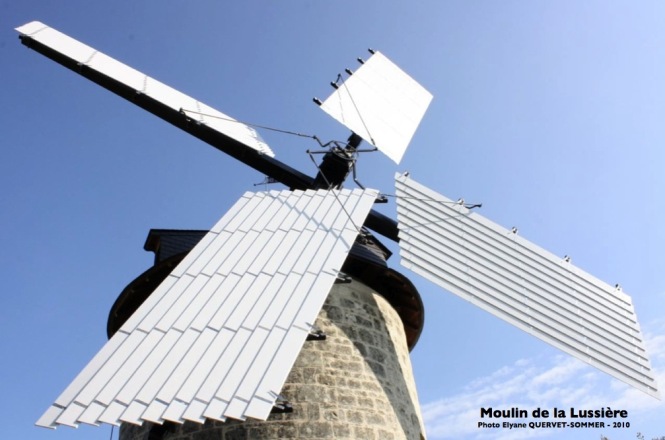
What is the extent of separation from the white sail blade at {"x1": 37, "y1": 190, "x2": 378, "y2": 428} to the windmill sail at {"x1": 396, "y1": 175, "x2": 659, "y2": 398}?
1138 millimetres

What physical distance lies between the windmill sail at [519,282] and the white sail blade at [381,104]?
50.1 inches

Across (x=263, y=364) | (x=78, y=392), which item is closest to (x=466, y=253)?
(x=263, y=364)

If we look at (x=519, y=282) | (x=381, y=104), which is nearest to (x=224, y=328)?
(x=519, y=282)

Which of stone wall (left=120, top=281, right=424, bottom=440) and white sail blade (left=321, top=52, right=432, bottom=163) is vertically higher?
white sail blade (left=321, top=52, right=432, bottom=163)

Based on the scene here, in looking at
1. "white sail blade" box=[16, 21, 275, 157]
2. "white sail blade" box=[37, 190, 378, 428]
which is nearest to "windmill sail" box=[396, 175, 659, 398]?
"white sail blade" box=[37, 190, 378, 428]

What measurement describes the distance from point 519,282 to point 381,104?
4.06m

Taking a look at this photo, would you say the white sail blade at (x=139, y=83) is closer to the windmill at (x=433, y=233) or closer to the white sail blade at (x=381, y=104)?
the windmill at (x=433, y=233)

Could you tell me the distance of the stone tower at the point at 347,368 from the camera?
244 inches

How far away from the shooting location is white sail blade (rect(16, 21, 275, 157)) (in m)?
9.11

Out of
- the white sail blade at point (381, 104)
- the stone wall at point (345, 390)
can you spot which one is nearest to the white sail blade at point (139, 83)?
the white sail blade at point (381, 104)

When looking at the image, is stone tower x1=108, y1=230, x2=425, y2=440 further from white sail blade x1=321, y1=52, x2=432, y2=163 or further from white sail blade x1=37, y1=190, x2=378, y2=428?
white sail blade x1=321, y1=52, x2=432, y2=163

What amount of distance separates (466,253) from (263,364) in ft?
12.8

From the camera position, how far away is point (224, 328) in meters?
5.52

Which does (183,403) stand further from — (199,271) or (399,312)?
(399,312)
